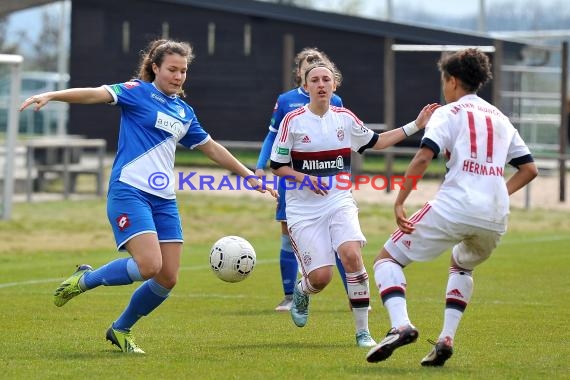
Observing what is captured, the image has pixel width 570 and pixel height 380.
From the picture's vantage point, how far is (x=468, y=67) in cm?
674

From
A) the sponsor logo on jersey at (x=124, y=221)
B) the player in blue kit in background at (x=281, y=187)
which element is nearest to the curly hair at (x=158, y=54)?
the sponsor logo on jersey at (x=124, y=221)

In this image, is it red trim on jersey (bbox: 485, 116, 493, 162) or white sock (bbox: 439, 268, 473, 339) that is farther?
white sock (bbox: 439, 268, 473, 339)

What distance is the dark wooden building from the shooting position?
3406cm

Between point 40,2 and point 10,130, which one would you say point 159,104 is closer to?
point 10,130

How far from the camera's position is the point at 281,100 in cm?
1040

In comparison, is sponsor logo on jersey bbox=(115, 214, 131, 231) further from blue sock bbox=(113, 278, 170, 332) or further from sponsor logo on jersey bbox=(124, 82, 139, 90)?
sponsor logo on jersey bbox=(124, 82, 139, 90)

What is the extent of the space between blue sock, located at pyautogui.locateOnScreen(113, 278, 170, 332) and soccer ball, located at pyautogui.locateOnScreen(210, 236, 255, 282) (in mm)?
877

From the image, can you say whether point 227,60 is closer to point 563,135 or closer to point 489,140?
point 563,135

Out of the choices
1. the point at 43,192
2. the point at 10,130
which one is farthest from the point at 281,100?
the point at 43,192

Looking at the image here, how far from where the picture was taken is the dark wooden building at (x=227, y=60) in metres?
34.1

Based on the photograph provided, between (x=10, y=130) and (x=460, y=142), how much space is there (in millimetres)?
12427

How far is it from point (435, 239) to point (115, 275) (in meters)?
2.16

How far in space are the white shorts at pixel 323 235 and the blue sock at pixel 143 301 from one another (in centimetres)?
105

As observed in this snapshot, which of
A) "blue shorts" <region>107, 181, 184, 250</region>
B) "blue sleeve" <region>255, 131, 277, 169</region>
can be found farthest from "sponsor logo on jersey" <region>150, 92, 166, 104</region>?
"blue sleeve" <region>255, 131, 277, 169</region>
